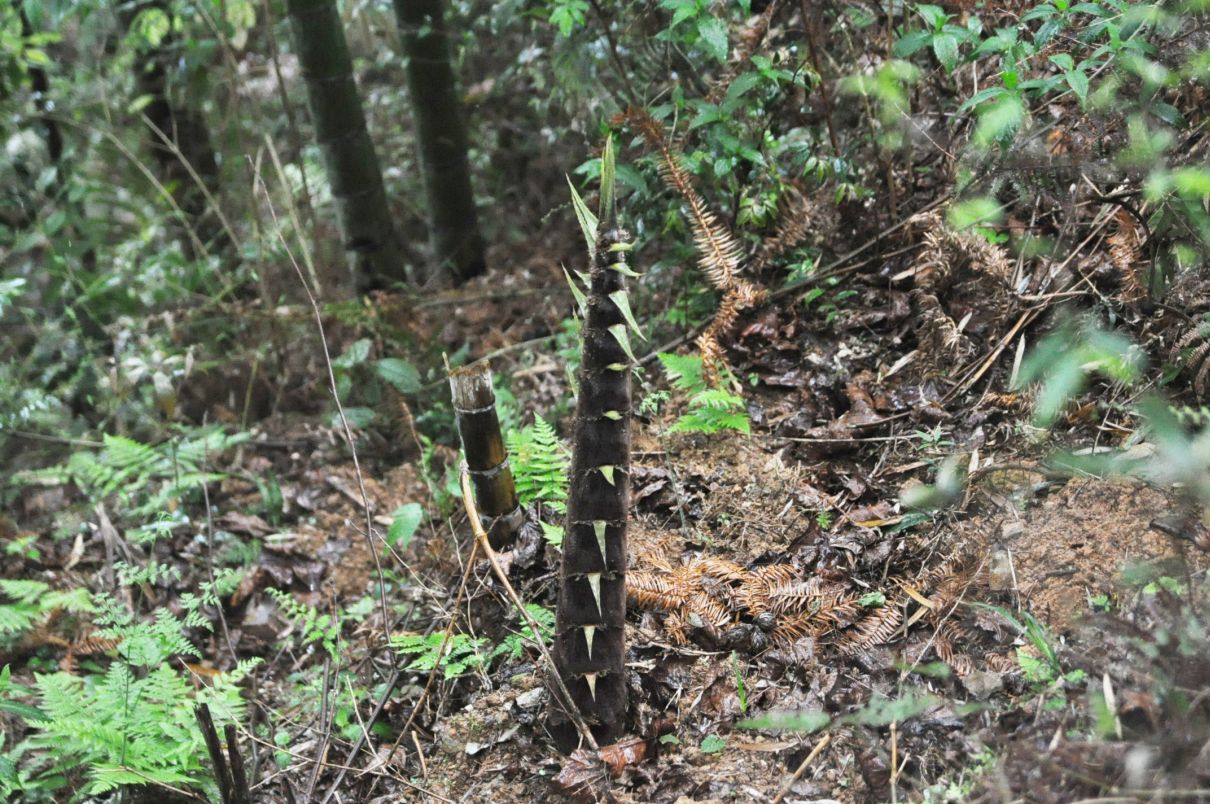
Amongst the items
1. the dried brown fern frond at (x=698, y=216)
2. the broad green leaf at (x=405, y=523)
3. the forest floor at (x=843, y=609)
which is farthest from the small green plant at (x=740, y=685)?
the dried brown fern frond at (x=698, y=216)

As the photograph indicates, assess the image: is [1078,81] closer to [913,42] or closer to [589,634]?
[913,42]

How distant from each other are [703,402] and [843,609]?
89 cm

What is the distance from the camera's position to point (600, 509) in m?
2.11

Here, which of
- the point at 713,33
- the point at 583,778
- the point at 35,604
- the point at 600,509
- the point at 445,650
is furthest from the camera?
the point at 35,604

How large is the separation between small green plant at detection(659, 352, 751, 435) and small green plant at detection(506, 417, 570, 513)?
1.41 ft

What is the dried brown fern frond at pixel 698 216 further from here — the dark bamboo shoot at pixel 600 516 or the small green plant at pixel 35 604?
the small green plant at pixel 35 604

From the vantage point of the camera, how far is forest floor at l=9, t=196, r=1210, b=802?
6.29 ft

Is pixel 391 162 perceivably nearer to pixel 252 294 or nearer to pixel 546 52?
pixel 252 294

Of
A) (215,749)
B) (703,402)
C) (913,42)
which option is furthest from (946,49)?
(215,749)

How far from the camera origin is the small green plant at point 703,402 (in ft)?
10.0

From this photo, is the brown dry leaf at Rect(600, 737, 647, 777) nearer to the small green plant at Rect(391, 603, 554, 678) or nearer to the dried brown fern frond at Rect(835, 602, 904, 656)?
the small green plant at Rect(391, 603, 554, 678)

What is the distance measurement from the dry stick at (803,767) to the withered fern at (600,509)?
45 centimetres

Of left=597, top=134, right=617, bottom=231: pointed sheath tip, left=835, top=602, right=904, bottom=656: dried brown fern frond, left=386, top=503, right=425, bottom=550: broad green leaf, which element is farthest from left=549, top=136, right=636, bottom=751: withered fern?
left=386, top=503, right=425, bottom=550: broad green leaf

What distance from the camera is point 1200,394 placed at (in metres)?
2.44
